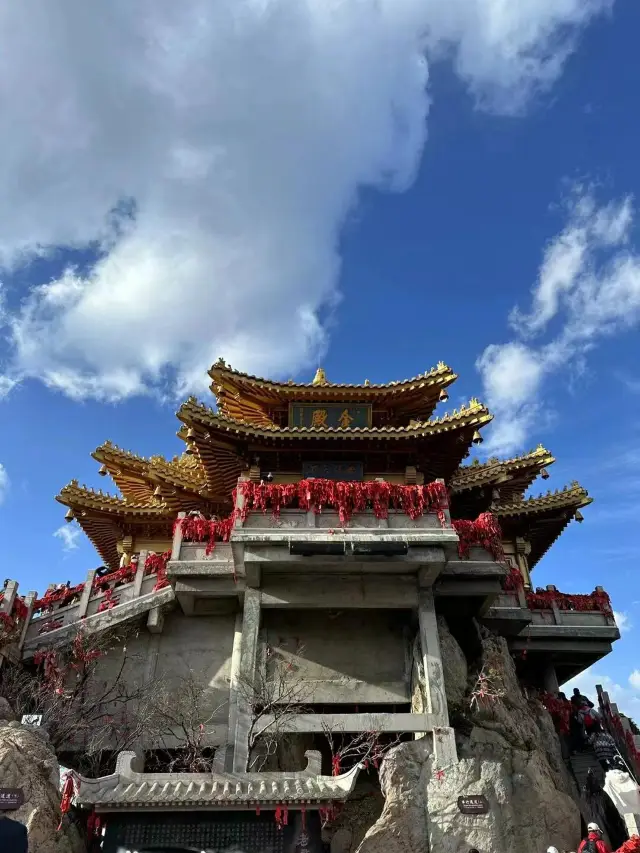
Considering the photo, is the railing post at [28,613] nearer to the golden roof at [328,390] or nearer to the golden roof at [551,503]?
the golden roof at [328,390]

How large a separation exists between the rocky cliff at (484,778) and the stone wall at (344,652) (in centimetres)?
114

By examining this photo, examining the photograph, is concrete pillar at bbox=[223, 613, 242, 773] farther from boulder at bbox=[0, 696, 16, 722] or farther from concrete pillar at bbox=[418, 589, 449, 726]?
boulder at bbox=[0, 696, 16, 722]

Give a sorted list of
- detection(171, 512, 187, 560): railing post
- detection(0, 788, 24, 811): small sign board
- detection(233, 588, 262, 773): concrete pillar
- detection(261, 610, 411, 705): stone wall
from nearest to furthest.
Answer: detection(0, 788, 24, 811): small sign board, detection(233, 588, 262, 773): concrete pillar, detection(261, 610, 411, 705): stone wall, detection(171, 512, 187, 560): railing post

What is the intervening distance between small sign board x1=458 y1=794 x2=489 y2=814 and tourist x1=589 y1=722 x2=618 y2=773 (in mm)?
5974

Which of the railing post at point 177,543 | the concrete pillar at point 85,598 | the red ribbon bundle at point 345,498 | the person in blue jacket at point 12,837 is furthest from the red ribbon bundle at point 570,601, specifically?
the person in blue jacket at point 12,837

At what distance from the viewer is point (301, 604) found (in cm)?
1437

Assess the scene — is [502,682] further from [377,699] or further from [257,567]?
[257,567]

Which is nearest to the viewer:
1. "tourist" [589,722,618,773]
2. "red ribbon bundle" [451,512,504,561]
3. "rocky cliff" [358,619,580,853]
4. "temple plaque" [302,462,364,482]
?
"rocky cliff" [358,619,580,853]

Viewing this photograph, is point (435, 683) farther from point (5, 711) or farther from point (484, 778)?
point (5, 711)

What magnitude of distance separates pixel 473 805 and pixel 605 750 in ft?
20.7

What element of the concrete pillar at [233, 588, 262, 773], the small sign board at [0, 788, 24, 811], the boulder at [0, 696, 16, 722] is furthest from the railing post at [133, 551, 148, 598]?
the small sign board at [0, 788, 24, 811]

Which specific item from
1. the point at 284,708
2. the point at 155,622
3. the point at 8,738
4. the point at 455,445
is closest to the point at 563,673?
the point at 455,445

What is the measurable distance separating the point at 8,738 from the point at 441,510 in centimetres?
935

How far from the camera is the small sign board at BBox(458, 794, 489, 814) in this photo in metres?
11.5
